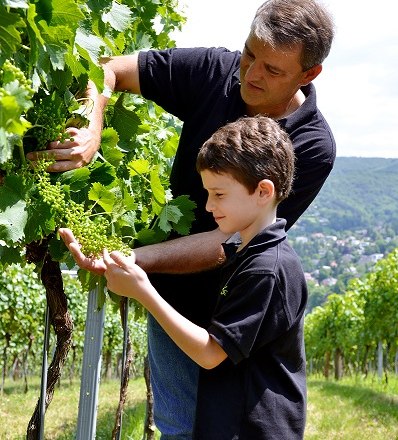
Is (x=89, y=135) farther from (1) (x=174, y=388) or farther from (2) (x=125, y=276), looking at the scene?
(1) (x=174, y=388)

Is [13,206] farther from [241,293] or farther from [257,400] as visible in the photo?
[257,400]

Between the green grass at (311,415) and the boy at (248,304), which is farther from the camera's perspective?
the green grass at (311,415)

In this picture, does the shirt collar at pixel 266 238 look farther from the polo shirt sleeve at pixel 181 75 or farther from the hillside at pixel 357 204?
the hillside at pixel 357 204

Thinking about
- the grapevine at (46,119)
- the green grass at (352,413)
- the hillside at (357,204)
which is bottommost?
the hillside at (357,204)

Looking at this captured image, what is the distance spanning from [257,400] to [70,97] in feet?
3.49

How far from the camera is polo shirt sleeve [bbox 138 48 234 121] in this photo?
3055mm

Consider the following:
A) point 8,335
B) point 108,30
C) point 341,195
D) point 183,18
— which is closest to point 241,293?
point 108,30

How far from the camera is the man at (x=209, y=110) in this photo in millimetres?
2775

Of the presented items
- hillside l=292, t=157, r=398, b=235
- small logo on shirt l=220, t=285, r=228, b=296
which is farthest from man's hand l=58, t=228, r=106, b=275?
hillside l=292, t=157, r=398, b=235

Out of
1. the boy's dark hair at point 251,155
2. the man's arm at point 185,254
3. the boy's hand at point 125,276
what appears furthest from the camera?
the man's arm at point 185,254

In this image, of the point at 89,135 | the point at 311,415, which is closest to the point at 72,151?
the point at 89,135

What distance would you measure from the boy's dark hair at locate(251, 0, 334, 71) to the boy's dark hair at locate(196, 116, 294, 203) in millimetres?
432

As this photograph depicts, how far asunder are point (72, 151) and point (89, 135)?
119 millimetres

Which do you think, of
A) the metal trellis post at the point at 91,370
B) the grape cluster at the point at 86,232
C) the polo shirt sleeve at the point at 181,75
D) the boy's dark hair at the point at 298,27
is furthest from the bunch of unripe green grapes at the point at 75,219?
the metal trellis post at the point at 91,370
